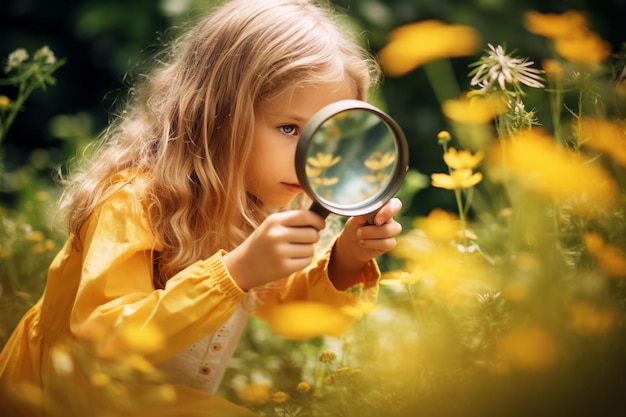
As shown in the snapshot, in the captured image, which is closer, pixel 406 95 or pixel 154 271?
pixel 154 271

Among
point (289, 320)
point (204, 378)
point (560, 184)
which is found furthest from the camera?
point (204, 378)

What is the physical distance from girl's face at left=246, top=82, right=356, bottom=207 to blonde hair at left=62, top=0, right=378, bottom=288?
2 cm

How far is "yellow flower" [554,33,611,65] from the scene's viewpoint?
135cm

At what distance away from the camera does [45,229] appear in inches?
96.7

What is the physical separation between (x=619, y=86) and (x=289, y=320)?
0.72 metres

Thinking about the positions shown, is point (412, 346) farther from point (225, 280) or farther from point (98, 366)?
point (98, 366)

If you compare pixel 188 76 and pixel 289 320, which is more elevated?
pixel 188 76

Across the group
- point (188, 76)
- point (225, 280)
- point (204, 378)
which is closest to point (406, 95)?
point (188, 76)

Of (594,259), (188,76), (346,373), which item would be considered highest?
(188,76)

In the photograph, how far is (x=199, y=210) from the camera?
60.6 inches

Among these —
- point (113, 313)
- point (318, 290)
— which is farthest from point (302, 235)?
point (318, 290)

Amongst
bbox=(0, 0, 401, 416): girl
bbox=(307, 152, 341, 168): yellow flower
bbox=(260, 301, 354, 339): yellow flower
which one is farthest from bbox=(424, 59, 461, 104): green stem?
bbox=(260, 301, 354, 339): yellow flower

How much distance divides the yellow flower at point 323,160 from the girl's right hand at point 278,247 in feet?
0.33

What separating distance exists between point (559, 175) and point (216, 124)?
2.37ft
